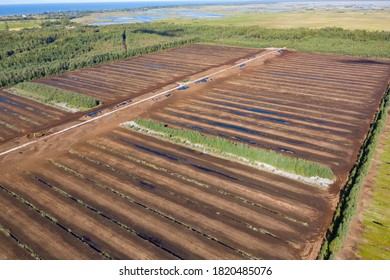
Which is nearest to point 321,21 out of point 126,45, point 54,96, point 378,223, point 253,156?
point 126,45

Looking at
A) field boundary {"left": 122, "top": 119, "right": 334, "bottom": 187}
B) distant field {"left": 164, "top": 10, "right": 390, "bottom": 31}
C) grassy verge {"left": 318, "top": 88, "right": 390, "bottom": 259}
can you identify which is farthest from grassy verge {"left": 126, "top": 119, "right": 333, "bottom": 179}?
distant field {"left": 164, "top": 10, "right": 390, "bottom": 31}

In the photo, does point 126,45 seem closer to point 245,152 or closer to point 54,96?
point 54,96

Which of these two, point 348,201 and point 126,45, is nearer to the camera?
point 348,201

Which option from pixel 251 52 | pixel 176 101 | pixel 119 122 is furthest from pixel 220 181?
pixel 251 52

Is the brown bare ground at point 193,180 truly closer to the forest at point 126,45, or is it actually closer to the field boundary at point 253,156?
the field boundary at point 253,156

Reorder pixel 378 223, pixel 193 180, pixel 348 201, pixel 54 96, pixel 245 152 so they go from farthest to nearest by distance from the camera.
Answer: pixel 54 96, pixel 245 152, pixel 193 180, pixel 348 201, pixel 378 223

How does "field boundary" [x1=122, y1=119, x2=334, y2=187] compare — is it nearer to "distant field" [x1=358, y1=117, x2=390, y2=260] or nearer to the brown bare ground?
the brown bare ground

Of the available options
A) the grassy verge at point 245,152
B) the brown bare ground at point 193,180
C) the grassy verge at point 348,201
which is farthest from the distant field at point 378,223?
the grassy verge at point 245,152
